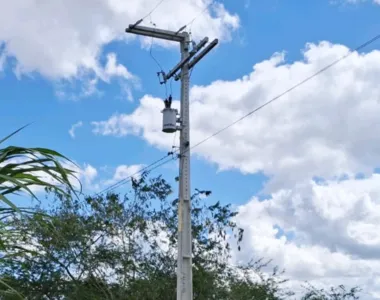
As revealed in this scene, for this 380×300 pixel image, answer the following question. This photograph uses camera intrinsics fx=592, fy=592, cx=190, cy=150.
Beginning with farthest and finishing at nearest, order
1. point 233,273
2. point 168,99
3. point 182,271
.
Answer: point 233,273 < point 168,99 < point 182,271

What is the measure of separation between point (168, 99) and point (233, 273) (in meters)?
4.00

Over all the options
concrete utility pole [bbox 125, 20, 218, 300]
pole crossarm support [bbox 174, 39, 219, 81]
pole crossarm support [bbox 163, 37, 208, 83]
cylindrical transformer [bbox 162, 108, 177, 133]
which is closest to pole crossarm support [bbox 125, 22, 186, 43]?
concrete utility pole [bbox 125, 20, 218, 300]

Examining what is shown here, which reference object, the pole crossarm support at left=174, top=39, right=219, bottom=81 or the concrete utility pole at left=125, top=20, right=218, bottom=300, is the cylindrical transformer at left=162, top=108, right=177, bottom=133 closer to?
the concrete utility pole at left=125, top=20, right=218, bottom=300

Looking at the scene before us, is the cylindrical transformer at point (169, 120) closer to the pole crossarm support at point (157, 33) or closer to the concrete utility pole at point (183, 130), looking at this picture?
the concrete utility pole at point (183, 130)

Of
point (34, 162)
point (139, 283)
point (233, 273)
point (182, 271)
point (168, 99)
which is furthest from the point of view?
point (233, 273)

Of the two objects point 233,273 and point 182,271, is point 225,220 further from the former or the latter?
point 182,271

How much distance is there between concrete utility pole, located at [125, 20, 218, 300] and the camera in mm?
9359

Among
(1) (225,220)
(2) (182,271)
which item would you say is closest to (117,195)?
(1) (225,220)

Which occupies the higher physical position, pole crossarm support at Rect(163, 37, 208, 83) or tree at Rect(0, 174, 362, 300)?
pole crossarm support at Rect(163, 37, 208, 83)

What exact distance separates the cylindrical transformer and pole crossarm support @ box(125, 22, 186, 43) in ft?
4.97

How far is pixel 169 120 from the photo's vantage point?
9.86 m

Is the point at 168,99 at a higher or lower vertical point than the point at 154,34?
lower

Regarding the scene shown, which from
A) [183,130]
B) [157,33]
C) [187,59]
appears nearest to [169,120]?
[183,130]

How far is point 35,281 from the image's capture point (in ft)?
36.5
